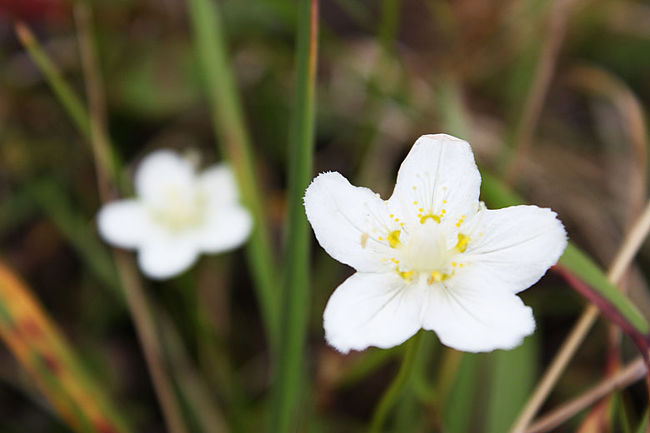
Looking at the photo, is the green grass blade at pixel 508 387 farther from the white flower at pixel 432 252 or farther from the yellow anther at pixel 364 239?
the yellow anther at pixel 364 239

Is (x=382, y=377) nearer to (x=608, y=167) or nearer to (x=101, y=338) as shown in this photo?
(x=101, y=338)

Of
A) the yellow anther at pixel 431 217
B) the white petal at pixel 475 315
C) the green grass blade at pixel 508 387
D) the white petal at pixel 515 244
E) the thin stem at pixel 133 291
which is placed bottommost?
the green grass blade at pixel 508 387

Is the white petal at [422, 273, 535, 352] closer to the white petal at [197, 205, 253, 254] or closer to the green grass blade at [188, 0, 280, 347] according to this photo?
the green grass blade at [188, 0, 280, 347]

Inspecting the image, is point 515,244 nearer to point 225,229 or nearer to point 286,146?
point 225,229

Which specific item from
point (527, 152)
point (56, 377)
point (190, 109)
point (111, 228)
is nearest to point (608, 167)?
point (527, 152)

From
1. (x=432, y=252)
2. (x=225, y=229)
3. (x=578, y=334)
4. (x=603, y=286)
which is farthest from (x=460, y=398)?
(x=225, y=229)

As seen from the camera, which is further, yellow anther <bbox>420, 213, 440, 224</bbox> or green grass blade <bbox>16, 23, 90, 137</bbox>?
green grass blade <bbox>16, 23, 90, 137</bbox>

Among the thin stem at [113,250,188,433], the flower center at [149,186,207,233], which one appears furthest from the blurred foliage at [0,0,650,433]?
the flower center at [149,186,207,233]

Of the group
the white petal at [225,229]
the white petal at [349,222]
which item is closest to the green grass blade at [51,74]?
the white petal at [225,229]
